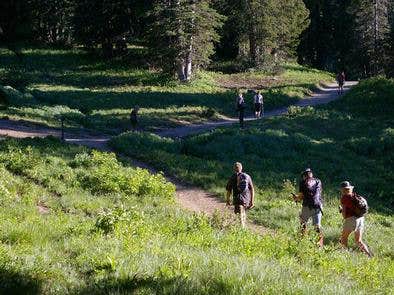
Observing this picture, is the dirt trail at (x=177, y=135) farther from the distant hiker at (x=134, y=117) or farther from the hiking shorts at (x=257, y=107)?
the hiking shorts at (x=257, y=107)

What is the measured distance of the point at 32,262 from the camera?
23.0ft

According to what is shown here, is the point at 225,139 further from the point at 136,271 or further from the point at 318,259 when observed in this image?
the point at 136,271

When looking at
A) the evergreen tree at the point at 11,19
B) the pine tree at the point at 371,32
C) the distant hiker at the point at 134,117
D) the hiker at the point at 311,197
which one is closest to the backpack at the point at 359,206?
the hiker at the point at 311,197

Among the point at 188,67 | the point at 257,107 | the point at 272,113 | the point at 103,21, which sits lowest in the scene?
the point at 272,113

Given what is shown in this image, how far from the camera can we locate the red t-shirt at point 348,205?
11797 millimetres

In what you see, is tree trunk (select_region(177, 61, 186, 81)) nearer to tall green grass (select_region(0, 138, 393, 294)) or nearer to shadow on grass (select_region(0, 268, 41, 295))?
tall green grass (select_region(0, 138, 393, 294))

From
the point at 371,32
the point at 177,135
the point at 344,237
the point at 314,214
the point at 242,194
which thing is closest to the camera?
the point at 344,237

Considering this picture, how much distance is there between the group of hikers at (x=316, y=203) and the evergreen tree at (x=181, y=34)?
30.8 metres

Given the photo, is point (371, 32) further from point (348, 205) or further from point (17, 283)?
point (17, 283)

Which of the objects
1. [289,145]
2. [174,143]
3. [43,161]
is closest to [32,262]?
[43,161]

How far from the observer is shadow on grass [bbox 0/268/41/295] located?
6.29m

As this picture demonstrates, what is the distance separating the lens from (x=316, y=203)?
1230 cm

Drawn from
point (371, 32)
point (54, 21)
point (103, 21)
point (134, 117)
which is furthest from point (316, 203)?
point (54, 21)

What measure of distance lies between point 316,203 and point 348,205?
30.1 inches
